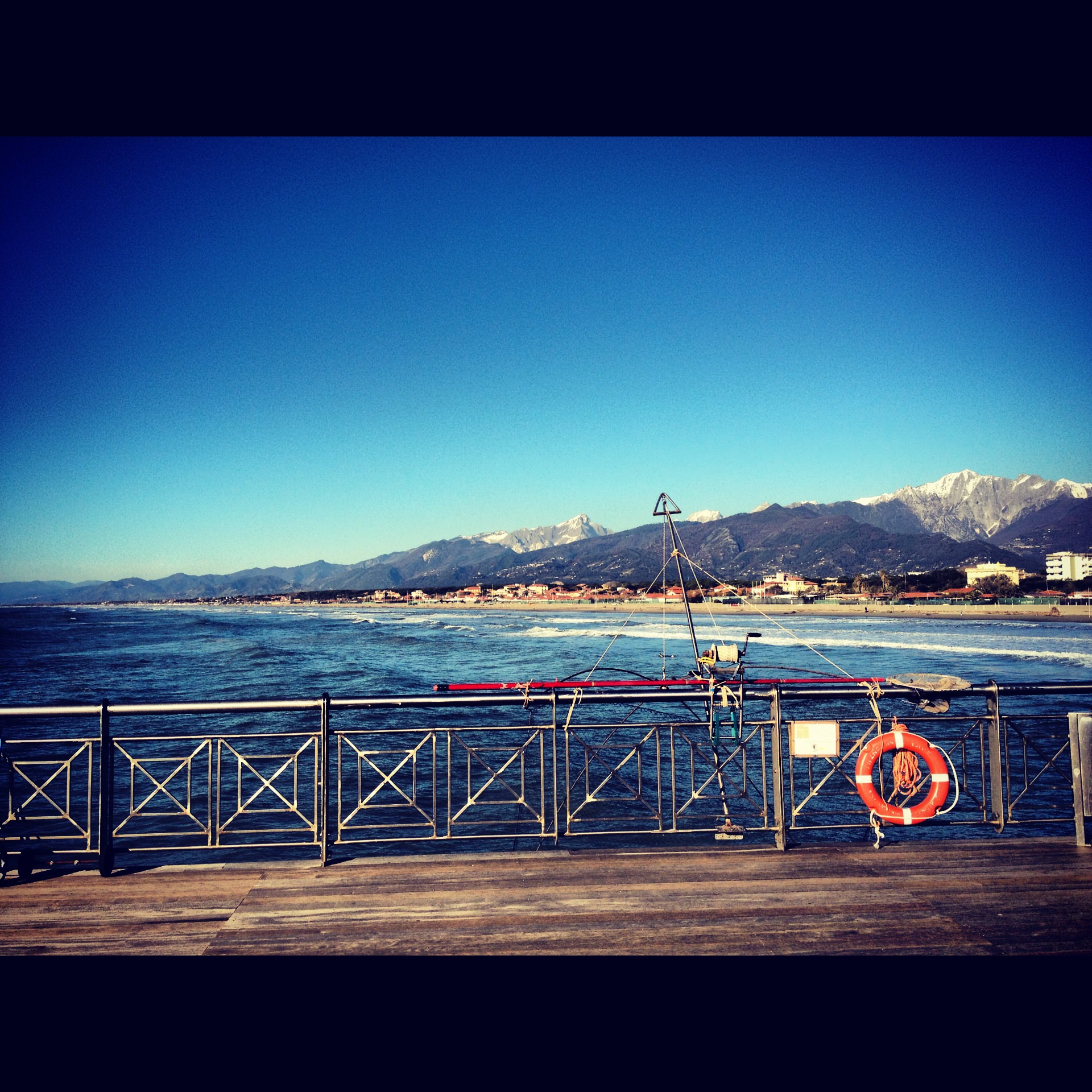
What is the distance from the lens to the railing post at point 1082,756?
211 inches

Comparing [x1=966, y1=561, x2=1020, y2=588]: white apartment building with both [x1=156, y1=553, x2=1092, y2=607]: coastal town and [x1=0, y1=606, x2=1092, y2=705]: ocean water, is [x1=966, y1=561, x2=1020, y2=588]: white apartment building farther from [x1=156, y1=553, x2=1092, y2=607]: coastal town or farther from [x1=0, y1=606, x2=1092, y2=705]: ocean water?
[x1=0, y1=606, x2=1092, y2=705]: ocean water

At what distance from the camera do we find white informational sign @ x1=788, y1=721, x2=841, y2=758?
228 inches

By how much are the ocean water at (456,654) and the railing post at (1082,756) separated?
7.73m

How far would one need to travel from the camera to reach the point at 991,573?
143m

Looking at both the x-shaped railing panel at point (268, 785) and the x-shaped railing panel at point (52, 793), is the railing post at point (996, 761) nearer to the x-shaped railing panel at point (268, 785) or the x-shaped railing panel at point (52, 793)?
the x-shaped railing panel at point (268, 785)

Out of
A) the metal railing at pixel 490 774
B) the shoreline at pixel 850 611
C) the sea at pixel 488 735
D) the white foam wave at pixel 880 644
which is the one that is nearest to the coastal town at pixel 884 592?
the shoreline at pixel 850 611

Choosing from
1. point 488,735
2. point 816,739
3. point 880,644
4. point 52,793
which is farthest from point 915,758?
point 880,644

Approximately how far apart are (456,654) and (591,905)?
153ft

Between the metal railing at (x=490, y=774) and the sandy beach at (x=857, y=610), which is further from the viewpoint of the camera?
the sandy beach at (x=857, y=610)
